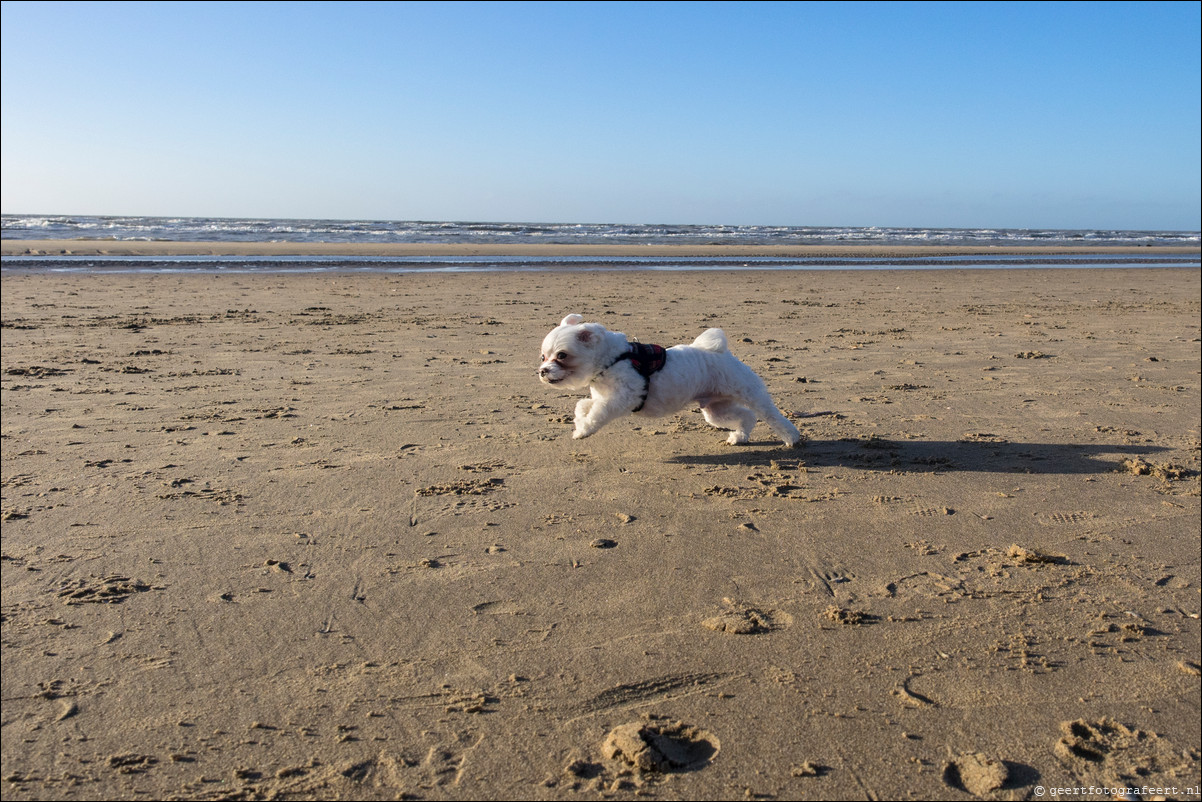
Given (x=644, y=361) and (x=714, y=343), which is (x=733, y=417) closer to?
(x=714, y=343)

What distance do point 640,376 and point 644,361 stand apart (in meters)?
0.10

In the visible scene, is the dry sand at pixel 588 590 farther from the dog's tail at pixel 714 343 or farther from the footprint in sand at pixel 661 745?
the dog's tail at pixel 714 343

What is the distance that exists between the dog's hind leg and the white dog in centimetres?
3

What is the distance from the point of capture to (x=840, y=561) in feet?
12.0

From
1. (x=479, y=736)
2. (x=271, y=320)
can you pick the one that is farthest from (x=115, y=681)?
(x=271, y=320)

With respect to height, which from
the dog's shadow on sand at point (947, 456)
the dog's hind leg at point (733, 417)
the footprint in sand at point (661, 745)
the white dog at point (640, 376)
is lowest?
the footprint in sand at point (661, 745)

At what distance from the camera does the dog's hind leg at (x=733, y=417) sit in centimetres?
559

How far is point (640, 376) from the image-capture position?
201 inches

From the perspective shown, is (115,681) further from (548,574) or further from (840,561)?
(840,561)

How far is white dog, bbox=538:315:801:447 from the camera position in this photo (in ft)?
16.5

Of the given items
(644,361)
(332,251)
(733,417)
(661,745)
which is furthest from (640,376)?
(332,251)

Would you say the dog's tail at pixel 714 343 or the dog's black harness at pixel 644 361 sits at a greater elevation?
the dog's tail at pixel 714 343

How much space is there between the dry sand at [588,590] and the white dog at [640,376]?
0.29 m

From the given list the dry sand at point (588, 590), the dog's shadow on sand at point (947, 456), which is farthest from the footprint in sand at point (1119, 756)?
the dog's shadow on sand at point (947, 456)
